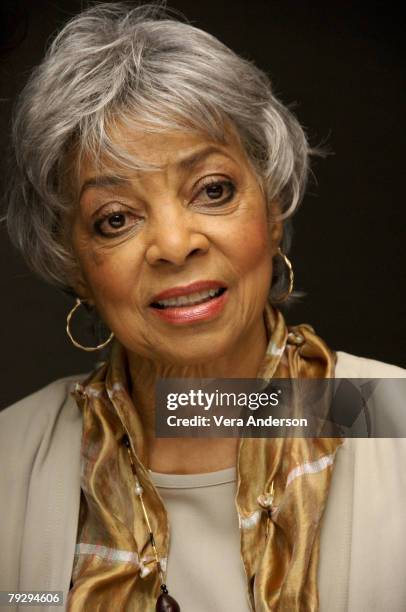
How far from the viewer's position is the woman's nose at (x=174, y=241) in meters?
1.59

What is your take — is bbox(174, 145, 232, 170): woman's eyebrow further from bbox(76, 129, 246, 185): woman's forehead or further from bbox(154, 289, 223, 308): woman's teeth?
bbox(154, 289, 223, 308): woman's teeth

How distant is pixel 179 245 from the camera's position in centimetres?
159

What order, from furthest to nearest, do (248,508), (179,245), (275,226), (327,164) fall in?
(327,164), (275,226), (248,508), (179,245)

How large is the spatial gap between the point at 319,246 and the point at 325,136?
0.90 ft

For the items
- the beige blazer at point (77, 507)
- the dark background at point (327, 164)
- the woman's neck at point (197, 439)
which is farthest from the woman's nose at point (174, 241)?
the dark background at point (327, 164)

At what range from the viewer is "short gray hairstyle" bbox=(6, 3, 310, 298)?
163cm

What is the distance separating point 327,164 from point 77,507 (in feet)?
3.72

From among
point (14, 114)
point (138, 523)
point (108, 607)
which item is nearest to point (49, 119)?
point (14, 114)

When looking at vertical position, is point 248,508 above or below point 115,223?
below

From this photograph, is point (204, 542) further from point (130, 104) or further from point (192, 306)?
point (130, 104)

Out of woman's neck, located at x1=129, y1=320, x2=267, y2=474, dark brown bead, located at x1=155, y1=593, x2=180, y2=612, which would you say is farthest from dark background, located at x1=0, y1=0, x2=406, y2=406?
dark brown bead, located at x1=155, y1=593, x2=180, y2=612

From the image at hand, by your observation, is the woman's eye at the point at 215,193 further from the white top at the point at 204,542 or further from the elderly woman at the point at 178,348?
the white top at the point at 204,542

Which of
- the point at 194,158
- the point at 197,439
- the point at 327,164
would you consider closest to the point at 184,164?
the point at 194,158

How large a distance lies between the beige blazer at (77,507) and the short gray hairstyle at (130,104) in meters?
0.33
